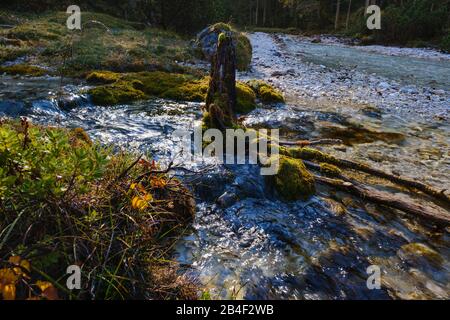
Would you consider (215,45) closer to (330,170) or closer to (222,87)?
(222,87)

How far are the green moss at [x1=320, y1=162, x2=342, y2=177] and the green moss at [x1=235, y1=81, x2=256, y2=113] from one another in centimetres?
462

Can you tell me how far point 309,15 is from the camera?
5678 cm

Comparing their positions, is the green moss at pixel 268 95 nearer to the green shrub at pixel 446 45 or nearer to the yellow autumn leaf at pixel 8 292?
the yellow autumn leaf at pixel 8 292

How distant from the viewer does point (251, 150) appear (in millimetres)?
6961

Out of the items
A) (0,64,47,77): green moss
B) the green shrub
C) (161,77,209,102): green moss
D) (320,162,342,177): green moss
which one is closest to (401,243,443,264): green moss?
(320,162,342,177): green moss

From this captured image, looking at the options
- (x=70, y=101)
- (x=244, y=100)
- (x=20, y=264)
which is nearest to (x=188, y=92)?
(x=244, y=100)

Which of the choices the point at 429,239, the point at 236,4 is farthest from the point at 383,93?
the point at 236,4

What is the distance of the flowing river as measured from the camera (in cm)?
436

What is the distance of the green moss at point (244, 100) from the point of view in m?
11.2

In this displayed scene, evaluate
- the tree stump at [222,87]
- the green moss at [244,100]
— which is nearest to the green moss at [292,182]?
the tree stump at [222,87]

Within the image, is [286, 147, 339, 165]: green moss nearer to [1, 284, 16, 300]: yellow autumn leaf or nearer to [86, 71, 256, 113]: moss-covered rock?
[86, 71, 256, 113]: moss-covered rock

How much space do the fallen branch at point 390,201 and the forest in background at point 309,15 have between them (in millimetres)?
7702
